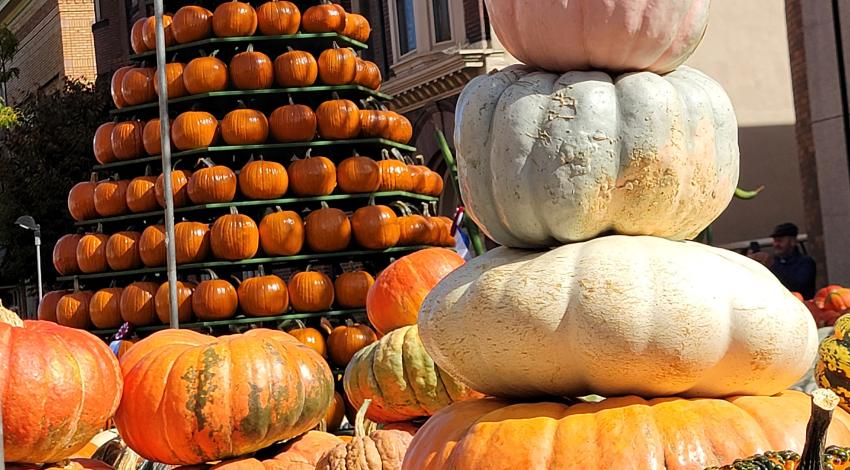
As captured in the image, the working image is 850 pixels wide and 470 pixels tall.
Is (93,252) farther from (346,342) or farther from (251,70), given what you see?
(346,342)

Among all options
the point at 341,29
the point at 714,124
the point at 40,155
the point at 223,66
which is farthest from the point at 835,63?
the point at 40,155

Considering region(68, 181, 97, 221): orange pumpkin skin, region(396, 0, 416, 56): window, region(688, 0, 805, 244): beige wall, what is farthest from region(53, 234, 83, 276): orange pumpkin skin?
region(688, 0, 805, 244): beige wall

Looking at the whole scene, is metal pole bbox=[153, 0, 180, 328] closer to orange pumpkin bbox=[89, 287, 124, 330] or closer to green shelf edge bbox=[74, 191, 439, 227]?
green shelf edge bbox=[74, 191, 439, 227]

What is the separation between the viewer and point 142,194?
336 inches

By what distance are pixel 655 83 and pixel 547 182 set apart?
37 cm

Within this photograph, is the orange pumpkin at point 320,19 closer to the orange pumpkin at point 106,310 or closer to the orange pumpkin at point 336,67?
the orange pumpkin at point 336,67

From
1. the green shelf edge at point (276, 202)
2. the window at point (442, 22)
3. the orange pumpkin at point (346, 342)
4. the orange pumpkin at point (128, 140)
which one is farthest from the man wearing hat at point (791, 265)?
the window at point (442, 22)

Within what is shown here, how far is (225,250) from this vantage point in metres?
8.01

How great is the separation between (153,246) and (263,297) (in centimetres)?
100

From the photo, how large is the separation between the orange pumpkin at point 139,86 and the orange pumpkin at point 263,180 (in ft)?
3.83

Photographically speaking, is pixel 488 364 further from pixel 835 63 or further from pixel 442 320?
pixel 835 63

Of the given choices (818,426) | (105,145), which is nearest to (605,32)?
(818,426)

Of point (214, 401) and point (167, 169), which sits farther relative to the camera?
point (167, 169)

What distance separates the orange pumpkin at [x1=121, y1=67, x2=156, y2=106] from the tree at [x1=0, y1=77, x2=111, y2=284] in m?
17.0
